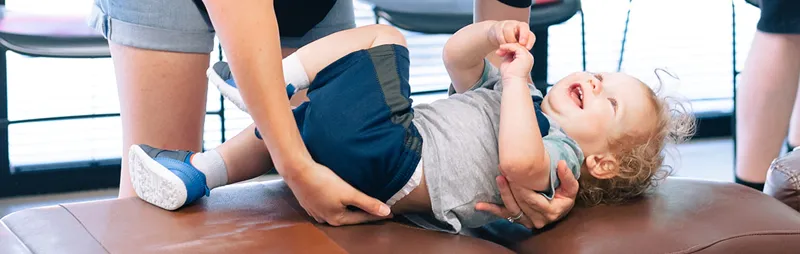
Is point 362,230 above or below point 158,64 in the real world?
below

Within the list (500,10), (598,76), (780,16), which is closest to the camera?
(598,76)

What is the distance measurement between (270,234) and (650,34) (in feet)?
9.80

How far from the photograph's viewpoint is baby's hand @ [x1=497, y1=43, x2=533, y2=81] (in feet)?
5.17

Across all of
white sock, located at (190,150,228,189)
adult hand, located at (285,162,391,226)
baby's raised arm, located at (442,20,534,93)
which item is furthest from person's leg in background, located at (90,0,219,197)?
baby's raised arm, located at (442,20,534,93)

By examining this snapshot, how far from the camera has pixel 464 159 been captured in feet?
5.32

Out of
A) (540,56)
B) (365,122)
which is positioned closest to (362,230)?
(365,122)

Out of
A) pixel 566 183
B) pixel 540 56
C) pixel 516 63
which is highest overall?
pixel 516 63

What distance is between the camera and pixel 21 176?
10.9ft

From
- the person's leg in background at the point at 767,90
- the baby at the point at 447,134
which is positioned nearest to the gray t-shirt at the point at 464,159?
the baby at the point at 447,134

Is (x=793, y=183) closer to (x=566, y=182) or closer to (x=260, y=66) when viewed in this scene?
(x=566, y=182)

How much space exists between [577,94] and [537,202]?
11.4 inches

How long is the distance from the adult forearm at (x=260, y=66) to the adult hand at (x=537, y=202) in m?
0.35

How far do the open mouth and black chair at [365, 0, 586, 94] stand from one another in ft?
4.07

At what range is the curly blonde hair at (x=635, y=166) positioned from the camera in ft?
5.49
